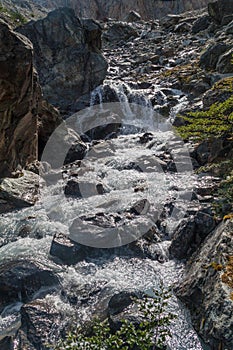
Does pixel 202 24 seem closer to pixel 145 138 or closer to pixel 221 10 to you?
pixel 221 10

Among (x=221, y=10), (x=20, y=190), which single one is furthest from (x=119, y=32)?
(x=20, y=190)

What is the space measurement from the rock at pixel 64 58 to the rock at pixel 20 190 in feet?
48.0

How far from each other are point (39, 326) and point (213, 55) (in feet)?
89.8

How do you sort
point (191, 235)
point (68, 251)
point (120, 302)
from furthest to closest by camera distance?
point (68, 251), point (191, 235), point (120, 302)

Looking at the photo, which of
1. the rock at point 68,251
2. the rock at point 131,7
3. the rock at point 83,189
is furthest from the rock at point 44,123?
the rock at point 131,7

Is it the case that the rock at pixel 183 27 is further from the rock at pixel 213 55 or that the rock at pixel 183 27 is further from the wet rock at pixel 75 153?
the wet rock at pixel 75 153

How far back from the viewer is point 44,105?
2050cm

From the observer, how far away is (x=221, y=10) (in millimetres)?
40281

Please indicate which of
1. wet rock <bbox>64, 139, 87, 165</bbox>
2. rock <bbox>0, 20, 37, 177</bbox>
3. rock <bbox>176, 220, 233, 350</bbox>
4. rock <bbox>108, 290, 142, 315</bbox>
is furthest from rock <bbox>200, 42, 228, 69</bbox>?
rock <bbox>108, 290, 142, 315</bbox>

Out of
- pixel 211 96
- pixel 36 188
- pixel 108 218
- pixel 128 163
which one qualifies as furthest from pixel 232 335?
pixel 211 96

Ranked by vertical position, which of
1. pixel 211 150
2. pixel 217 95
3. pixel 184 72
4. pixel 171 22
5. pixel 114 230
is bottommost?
pixel 114 230

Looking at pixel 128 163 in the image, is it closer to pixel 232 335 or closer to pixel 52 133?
pixel 52 133

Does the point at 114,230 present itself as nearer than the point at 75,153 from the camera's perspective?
Yes

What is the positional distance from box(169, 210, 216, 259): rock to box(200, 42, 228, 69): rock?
2201 cm
